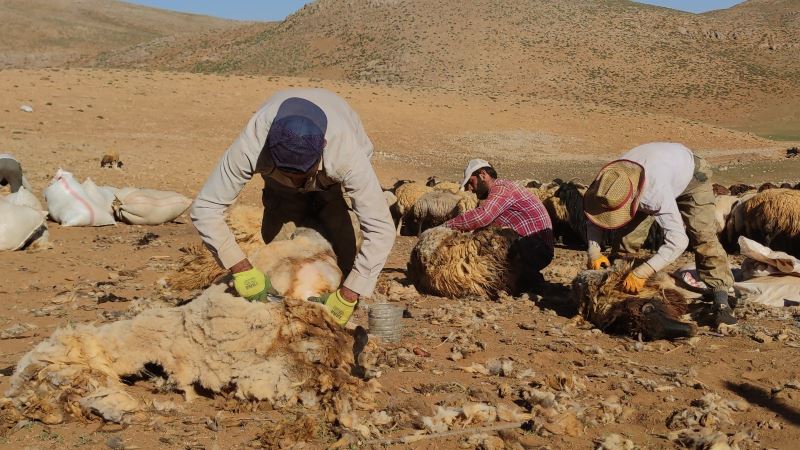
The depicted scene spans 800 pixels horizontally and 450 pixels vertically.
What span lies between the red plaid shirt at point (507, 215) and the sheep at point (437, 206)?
101 inches

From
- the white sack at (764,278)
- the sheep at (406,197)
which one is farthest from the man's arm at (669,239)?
the sheep at (406,197)

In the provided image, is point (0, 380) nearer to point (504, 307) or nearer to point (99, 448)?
point (99, 448)

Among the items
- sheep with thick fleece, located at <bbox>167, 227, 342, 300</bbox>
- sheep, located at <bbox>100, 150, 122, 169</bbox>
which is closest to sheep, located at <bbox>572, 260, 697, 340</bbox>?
sheep with thick fleece, located at <bbox>167, 227, 342, 300</bbox>

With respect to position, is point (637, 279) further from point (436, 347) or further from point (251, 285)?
point (251, 285)

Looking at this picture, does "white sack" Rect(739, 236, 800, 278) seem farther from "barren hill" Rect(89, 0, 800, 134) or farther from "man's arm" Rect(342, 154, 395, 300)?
"barren hill" Rect(89, 0, 800, 134)

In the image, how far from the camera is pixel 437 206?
10156 millimetres

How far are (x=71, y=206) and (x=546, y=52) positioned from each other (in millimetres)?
45800

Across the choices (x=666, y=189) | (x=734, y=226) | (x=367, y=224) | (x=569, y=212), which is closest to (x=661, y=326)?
(x=666, y=189)

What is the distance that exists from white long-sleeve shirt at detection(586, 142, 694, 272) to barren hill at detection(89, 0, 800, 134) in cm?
3584

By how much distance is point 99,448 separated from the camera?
3.44 m

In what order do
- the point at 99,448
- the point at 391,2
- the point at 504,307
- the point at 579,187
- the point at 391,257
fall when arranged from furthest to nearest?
the point at 391,2, the point at 579,187, the point at 391,257, the point at 504,307, the point at 99,448

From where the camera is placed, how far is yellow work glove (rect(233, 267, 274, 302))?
4090 millimetres

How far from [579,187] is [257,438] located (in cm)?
748

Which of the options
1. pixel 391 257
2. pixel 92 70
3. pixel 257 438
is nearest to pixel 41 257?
pixel 391 257
